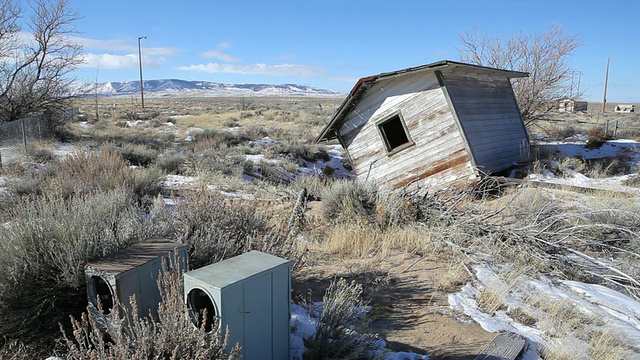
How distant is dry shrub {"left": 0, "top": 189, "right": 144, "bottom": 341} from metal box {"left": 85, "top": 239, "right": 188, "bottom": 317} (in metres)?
0.29

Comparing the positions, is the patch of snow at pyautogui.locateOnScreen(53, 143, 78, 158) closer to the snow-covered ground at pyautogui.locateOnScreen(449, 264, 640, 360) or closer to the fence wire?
the fence wire

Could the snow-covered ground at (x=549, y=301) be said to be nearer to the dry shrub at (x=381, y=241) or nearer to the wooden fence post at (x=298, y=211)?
the dry shrub at (x=381, y=241)

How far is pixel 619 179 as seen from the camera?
1176cm

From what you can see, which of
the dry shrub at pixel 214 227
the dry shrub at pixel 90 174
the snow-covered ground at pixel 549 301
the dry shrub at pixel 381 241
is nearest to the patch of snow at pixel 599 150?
the dry shrub at pixel 381 241

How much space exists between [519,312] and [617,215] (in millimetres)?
4086

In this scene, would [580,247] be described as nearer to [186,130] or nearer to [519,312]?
[519,312]

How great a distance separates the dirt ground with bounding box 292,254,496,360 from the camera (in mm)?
3605

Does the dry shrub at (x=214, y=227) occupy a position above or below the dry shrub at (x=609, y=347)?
above

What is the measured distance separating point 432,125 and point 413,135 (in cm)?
58

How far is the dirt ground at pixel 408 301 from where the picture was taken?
3605 millimetres

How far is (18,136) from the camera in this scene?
13297 mm

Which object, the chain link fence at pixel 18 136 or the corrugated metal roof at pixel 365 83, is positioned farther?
the chain link fence at pixel 18 136

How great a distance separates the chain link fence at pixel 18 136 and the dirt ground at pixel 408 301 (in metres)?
10.4

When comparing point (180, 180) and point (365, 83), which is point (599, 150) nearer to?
point (365, 83)
